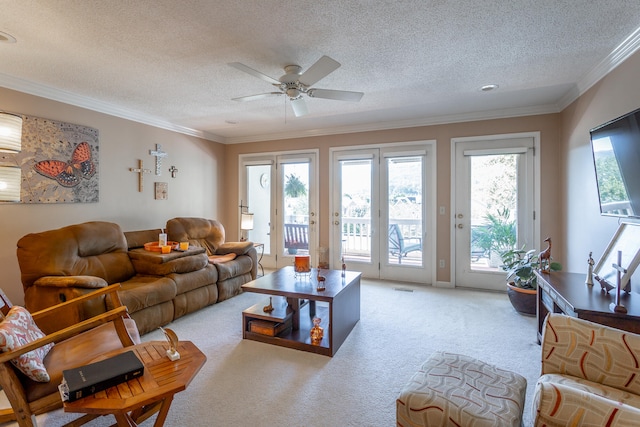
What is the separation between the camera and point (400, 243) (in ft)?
16.0

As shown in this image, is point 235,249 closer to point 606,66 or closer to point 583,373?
point 583,373

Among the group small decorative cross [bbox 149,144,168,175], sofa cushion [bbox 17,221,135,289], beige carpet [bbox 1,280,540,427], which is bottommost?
beige carpet [bbox 1,280,540,427]

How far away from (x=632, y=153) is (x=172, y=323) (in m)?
4.24

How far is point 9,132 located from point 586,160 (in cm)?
513

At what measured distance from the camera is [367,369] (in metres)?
2.33

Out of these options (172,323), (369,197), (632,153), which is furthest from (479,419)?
(369,197)

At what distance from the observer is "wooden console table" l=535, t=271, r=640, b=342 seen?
1769 millimetres

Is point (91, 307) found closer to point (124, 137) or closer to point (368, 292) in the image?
point (124, 137)

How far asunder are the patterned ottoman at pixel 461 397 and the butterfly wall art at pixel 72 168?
4.13 metres

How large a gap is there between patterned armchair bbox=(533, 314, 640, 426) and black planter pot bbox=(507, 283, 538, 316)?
6.67 ft

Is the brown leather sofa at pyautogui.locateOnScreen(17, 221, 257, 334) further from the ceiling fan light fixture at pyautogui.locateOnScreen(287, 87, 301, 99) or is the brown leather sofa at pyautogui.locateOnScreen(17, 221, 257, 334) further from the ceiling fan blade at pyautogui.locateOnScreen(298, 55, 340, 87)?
the ceiling fan blade at pyautogui.locateOnScreen(298, 55, 340, 87)

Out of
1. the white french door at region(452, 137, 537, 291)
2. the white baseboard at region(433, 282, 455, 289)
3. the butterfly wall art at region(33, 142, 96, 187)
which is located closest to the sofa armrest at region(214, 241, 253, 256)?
the butterfly wall art at region(33, 142, 96, 187)

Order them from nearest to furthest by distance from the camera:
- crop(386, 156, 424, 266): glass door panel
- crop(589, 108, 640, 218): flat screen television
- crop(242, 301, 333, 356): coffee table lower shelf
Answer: crop(589, 108, 640, 218): flat screen television
crop(242, 301, 333, 356): coffee table lower shelf
crop(386, 156, 424, 266): glass door panel

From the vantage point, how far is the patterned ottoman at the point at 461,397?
1271 mm
